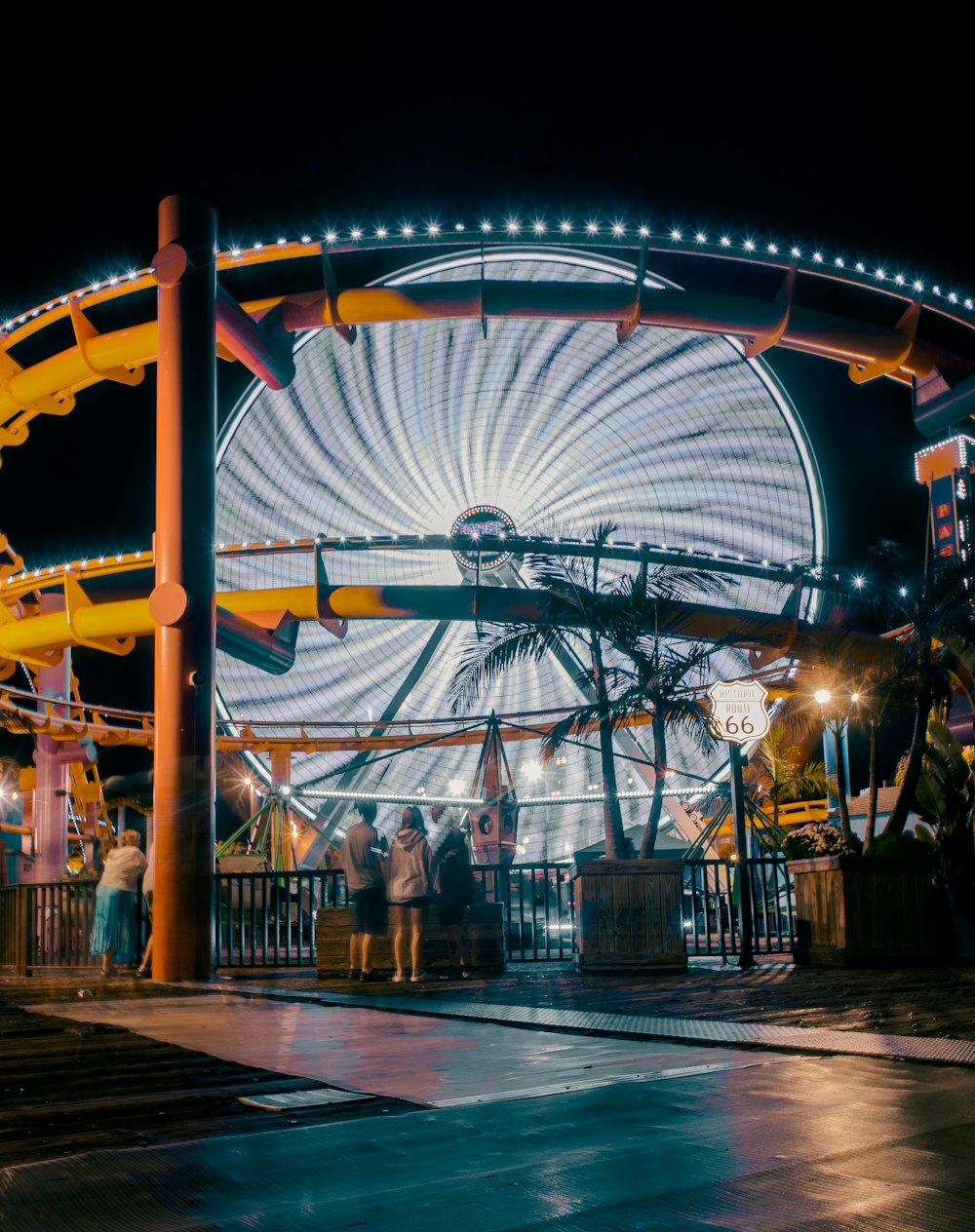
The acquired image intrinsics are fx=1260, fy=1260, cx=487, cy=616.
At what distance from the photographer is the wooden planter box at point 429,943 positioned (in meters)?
12.8

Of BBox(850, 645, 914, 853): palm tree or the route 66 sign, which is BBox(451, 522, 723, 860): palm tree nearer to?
the route 66 sign

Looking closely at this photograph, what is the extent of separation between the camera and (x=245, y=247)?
2261 cm

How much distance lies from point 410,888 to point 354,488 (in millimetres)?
32938

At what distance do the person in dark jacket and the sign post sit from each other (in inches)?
109

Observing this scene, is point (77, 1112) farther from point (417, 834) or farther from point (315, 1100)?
point (417, 834)

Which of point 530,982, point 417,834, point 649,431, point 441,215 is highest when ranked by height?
point 649,431

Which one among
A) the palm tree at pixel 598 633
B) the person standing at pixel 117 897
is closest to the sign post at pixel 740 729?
the palm tree at pixel 598 633

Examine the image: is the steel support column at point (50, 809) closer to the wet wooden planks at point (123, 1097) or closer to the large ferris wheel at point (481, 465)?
the large ferris wheel at point (481, 465)

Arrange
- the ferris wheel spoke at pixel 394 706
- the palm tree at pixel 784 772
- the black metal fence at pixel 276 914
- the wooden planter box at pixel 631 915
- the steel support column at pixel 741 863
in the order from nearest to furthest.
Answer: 1. the wooden planter box at pixel 631 915
2. the steel support column at pixel 741 863
3. the black metal fence at pixel 276 914
4. the palm tree at pixel 784 772
5. the ferris wheel spoke at pixel 394 706

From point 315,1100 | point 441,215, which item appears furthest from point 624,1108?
point 441,215

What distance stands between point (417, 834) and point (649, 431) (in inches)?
1261

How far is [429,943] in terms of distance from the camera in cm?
1288

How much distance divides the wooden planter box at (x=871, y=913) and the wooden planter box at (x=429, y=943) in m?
3.23

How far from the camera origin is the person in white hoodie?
469 inches
